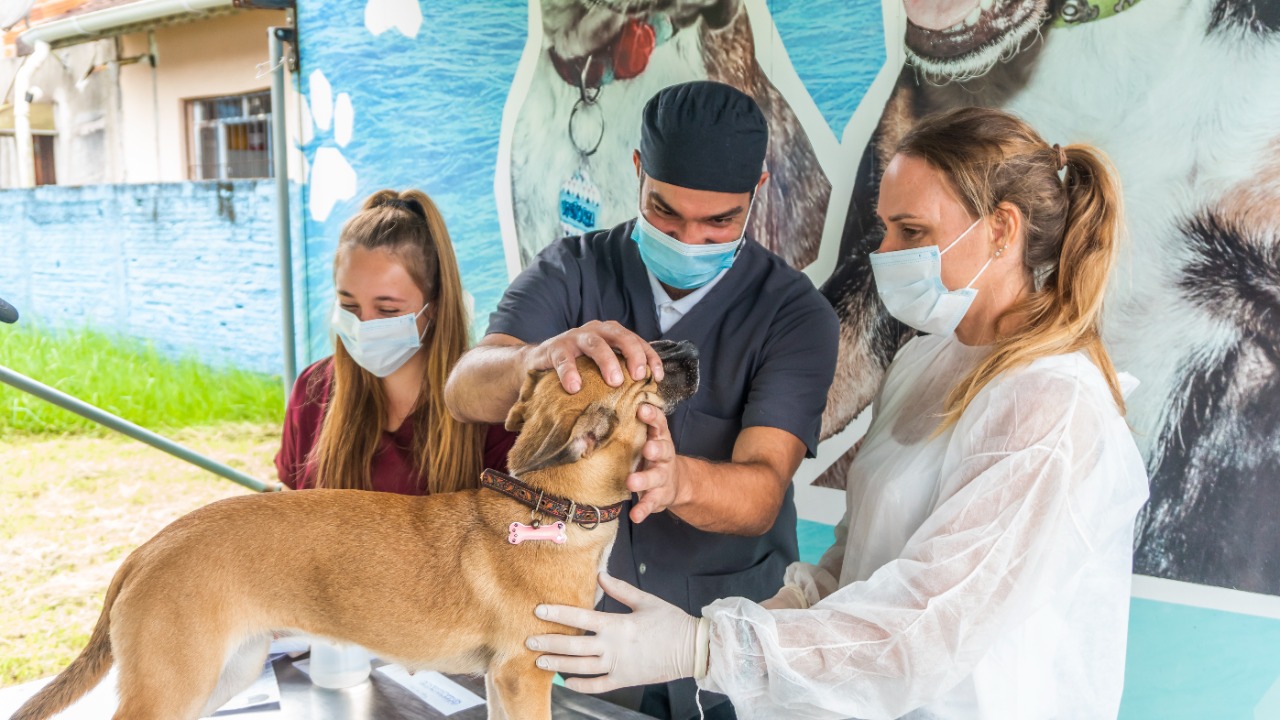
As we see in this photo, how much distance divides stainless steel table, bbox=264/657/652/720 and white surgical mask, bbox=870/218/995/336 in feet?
3.92

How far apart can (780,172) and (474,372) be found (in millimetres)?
1978

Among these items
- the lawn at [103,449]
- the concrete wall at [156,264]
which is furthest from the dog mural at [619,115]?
the lawn at [103,449]

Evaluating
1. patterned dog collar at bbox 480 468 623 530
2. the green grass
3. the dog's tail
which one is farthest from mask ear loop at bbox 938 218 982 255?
the green grass

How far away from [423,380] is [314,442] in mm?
457

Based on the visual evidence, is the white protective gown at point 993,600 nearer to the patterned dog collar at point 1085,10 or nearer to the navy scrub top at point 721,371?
the navy scrub top at point 721,371

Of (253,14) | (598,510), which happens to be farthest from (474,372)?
(253,14)

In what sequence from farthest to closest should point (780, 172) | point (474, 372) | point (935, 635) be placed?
point (780, 172) < point (474, 372) < point (935, 635)

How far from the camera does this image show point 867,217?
3381 millimetres

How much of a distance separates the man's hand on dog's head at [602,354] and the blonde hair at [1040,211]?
64 centimetres

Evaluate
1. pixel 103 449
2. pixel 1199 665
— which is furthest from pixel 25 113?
pixel 1199 665

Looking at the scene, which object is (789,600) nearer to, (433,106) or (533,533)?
(533,533)

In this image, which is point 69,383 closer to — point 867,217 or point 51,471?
point 51,471

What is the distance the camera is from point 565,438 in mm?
1715

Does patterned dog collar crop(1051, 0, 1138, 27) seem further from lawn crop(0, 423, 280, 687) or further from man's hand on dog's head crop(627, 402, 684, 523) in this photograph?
lawn crop(0, 423, 280, 687)
